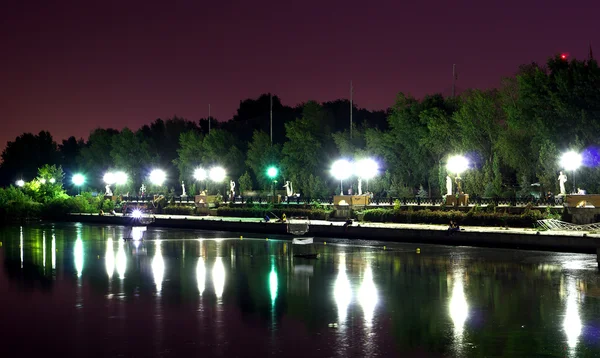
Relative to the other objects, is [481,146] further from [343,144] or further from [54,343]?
[54,343]

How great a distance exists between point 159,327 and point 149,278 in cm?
766

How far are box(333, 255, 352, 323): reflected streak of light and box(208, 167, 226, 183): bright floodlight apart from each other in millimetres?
67129

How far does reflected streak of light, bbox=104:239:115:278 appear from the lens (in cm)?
2389

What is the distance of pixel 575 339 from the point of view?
13.1 meters

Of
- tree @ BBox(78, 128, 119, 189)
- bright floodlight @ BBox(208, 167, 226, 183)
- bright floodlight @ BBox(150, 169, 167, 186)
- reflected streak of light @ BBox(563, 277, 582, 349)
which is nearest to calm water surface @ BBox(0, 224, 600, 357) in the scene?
reflected streak of light @ BBox(563, 277, 582, 349)

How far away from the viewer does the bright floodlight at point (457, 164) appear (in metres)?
56.7

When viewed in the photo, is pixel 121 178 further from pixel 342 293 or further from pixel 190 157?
pixel 342 293

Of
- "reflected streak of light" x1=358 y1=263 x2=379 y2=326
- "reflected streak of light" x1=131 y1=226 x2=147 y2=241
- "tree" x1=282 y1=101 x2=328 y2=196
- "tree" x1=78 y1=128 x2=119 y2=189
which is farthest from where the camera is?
"tree" x1=78 y1=128 x2=119 y2=189

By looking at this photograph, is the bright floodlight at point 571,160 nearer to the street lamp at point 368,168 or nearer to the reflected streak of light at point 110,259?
the street lamp at point 368,168

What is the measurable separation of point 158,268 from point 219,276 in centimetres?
320

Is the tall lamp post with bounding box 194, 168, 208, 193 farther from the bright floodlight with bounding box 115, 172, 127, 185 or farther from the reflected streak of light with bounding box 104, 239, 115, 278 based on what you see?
the reflected streak of light with bounding box 104, 239, 115, 278

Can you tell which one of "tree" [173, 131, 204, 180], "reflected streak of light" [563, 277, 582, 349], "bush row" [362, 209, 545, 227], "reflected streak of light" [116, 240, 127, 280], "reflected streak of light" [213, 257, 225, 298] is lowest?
"reflected streak of light" [563, 277, 582, 349]

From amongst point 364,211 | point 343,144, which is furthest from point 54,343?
point 343,144

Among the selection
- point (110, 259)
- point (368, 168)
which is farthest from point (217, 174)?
point (110, 259)
